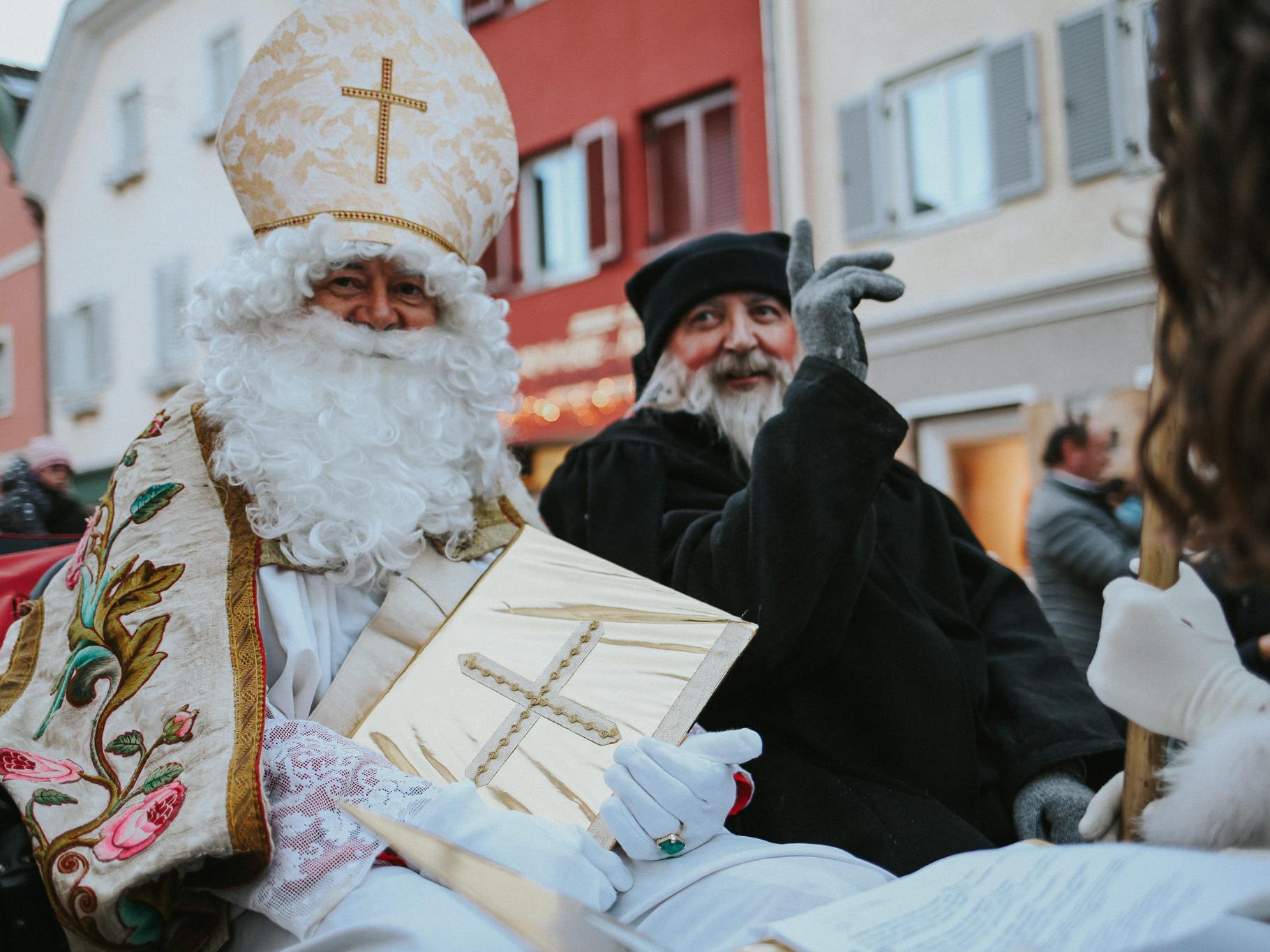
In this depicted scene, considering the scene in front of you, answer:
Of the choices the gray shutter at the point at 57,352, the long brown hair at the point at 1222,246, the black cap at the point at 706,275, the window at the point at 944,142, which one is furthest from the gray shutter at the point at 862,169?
the gray shutter at the point at 57,352

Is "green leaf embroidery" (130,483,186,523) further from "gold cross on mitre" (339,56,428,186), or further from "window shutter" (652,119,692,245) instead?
"window shutter" (652,119,692,245)

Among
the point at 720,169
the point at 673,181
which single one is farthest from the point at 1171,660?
the point at 673,181

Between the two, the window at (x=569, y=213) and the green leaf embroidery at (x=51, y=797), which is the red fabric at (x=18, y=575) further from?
the window at (x=569, y=213)

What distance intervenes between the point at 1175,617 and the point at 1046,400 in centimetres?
686

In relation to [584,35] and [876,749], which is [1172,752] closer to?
[876,749]

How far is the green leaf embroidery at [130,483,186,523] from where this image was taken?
2016 millimetres

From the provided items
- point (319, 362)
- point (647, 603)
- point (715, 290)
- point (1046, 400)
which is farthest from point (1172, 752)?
point (1046, 400)

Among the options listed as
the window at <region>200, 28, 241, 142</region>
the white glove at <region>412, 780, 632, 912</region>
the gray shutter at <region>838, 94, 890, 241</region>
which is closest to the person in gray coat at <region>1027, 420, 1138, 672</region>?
the white glove at <region>412, 780, 632, 912</region>

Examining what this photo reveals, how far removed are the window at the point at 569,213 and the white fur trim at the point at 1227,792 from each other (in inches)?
369

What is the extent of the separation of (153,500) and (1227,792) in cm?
168

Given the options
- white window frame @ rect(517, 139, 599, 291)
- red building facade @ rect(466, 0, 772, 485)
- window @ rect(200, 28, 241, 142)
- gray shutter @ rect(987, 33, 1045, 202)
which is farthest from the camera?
window @ rect(200, 28, 241, 142)

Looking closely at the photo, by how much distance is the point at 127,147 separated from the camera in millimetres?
14109

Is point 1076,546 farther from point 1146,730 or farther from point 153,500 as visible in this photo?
point 153,500

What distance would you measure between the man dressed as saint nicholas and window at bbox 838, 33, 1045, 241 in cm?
615
